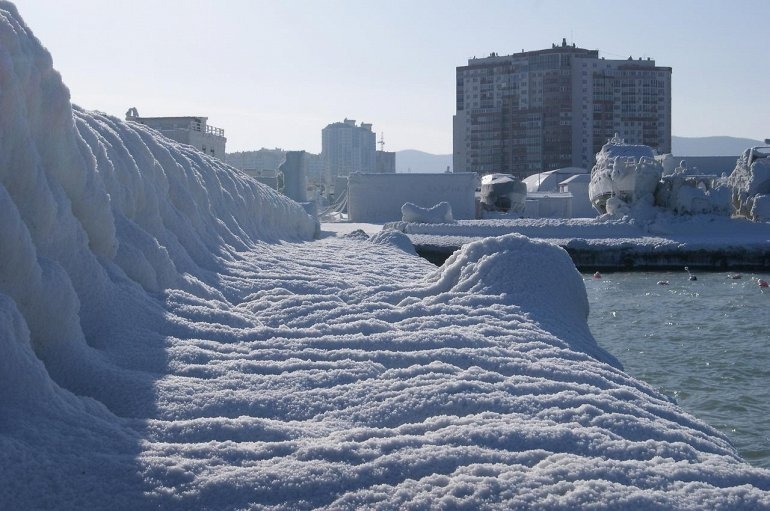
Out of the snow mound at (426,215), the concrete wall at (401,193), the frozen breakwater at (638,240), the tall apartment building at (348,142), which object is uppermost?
the tall apartment building at (348,142)

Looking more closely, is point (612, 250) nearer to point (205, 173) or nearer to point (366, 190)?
point (366, 190)

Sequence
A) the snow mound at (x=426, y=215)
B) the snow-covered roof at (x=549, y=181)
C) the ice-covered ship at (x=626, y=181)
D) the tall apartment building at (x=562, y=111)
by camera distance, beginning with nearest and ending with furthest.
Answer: the ice-covered ship at (x=626, y=181) → the snow mound at (x=426, y=215) → the snow-covered roof at (x=549, y=181) → the tall apartment building at (x=562, y=111)

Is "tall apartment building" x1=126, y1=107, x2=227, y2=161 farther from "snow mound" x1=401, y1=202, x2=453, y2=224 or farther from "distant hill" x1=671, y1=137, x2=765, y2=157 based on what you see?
"distant hill" x1=671, y1=137, x2=765, y2=157

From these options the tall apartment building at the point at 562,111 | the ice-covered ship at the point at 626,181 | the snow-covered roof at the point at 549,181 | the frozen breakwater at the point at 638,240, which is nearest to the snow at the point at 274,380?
the frozen breakwater at the point at 638,240

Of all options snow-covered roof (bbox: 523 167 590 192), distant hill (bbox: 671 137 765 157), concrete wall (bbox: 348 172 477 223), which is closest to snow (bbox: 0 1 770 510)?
concrete wall (bbox: 348 172 477 223)

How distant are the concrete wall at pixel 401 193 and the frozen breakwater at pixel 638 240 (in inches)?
188

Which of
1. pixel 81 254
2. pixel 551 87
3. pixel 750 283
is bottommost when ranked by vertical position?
pixel 750 283

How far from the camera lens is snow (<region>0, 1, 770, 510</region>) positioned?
1.92 meters

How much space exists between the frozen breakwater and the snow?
1412 centimetres

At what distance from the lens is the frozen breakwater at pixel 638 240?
17984mm

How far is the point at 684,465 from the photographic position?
2.09 metres

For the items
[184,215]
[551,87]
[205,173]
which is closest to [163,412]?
[184,215]

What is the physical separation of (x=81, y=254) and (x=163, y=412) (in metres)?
0.94

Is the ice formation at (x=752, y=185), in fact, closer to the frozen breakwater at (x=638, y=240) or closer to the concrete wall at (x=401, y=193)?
the frozen breakwater at (x=638, y=240)
